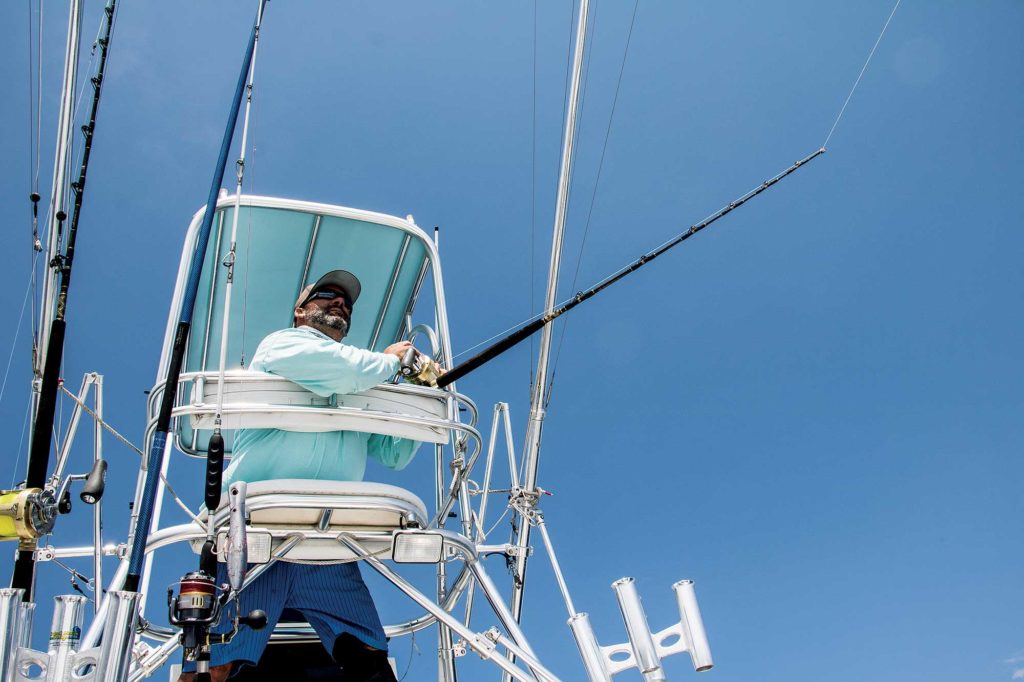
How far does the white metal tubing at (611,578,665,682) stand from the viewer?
2.53 meters

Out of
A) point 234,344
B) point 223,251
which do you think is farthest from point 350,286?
point 234,344

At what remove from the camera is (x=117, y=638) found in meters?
1.80

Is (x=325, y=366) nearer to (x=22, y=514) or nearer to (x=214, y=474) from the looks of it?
(x=214, y=474)

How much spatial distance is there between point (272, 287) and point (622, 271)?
205 cm

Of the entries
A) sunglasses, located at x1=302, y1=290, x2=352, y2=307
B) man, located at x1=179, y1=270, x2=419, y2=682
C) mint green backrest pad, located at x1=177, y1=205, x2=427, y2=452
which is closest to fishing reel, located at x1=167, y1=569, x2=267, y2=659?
man, located at x1=179, y1=270, x2=419, y2=682

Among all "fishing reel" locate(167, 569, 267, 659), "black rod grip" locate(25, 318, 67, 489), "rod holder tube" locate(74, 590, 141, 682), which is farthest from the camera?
"black rod grip" locate(25, 318, 67, 489)

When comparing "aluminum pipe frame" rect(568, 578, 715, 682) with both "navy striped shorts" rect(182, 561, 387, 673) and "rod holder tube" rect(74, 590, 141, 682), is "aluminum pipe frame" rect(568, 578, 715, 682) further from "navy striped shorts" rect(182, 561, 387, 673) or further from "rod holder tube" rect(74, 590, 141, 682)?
"rod holder tube" rect(74, 590, 141, 682)

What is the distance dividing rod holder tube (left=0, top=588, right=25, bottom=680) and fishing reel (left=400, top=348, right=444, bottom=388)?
4.35 ft

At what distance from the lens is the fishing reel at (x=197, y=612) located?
1.93 metres

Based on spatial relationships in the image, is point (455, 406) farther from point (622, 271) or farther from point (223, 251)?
point (223, 251)

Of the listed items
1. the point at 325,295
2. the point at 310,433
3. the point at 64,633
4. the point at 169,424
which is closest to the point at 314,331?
the point at 325,295

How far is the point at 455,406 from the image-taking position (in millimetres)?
2926

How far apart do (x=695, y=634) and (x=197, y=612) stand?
1583 mm

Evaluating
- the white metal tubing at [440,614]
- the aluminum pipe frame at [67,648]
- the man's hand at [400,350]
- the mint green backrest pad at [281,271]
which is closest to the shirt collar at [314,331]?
the man's hand at [400,350]
